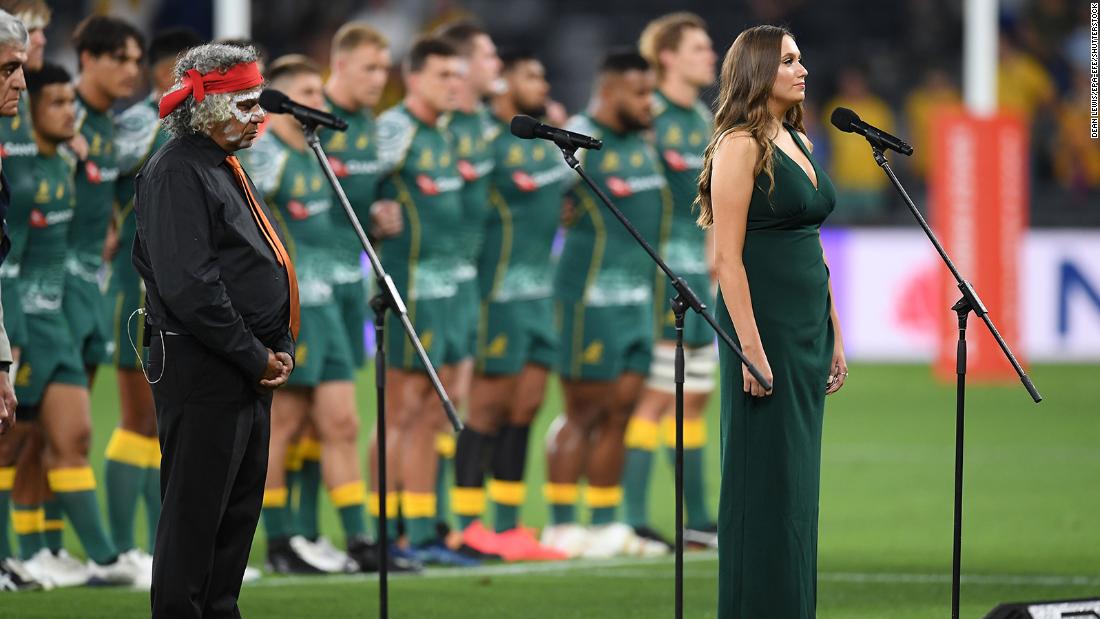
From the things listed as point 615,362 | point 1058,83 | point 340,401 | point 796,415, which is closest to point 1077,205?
point 1058,83

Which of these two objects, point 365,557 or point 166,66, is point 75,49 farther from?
point 365,557

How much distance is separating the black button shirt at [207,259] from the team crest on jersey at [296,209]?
10.4ft

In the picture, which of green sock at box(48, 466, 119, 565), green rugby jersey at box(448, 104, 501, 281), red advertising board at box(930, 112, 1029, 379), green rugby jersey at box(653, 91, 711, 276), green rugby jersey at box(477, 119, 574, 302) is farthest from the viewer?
red advertising board at box(930, 112, 1029, 379)

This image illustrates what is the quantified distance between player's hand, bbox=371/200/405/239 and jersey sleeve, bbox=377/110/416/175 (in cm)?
25

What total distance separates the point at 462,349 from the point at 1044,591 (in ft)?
10.8

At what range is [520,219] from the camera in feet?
33.6

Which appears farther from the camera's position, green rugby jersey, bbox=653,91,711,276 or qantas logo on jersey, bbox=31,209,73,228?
green rugby jersey, bbox=653,91,711,276

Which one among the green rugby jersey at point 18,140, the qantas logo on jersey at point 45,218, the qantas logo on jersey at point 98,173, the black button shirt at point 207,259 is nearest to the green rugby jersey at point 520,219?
the qantas logo on jersey at point 98,173

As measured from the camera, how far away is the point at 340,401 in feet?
29.7

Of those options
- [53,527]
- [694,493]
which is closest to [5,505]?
[53,527]

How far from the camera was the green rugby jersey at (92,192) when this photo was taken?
28.5ft

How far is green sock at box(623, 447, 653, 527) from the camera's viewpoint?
10.2m

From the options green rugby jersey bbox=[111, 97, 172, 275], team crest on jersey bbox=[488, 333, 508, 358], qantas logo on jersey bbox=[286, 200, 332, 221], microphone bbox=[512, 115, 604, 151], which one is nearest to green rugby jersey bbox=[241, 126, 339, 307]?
qantas logo on jersey bbox=[286, 200, 332, 221]

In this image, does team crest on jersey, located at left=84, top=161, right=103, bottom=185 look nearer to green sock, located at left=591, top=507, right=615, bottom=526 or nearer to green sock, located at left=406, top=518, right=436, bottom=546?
green sock, located at left=406, top=518, right=436, bottom=546
